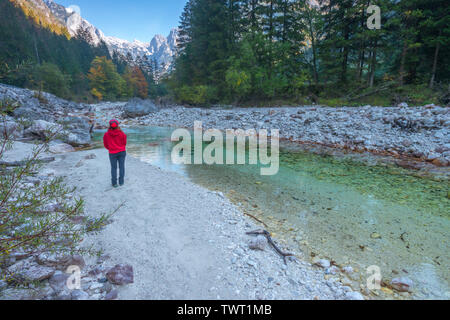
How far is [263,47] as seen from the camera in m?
21.8

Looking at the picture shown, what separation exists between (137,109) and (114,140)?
84.6 ft

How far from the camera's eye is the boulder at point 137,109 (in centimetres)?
2792

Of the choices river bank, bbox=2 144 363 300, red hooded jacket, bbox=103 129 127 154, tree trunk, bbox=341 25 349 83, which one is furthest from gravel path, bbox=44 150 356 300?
tree trunk, bbox=341 25 349 83

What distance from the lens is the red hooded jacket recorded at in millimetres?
5414

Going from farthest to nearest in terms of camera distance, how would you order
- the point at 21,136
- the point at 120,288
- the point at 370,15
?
the point at 370,15, the point at 21,136, the point at 120,288

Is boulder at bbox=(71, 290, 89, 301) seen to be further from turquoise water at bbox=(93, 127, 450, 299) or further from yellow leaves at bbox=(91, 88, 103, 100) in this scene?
yellow leaves at bbox=(91, 88, 103, 100)

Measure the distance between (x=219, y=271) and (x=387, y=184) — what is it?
6.60m

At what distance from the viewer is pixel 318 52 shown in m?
22.0

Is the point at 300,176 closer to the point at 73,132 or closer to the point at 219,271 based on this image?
the point at 219,271

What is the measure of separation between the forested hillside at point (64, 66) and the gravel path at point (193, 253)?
43511 millimetres

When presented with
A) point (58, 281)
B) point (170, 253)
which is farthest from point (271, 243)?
point (58, 281)

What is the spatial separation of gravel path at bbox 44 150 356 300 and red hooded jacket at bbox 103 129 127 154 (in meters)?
1.27

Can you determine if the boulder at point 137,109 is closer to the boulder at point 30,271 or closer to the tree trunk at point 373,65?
the tree trunk at point 373,65
